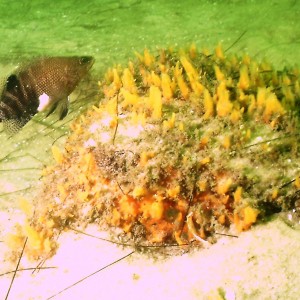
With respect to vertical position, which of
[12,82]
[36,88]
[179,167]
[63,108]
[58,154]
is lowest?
[179,167]

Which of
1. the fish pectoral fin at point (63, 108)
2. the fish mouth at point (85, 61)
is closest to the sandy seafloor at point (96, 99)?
the fish pectoral fin at point (63, 108)

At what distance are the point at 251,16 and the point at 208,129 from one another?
19.4ft

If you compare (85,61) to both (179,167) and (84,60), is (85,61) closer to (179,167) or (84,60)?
(84,60)

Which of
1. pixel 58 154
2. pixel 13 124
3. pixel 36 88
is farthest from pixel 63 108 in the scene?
pixel 58 154

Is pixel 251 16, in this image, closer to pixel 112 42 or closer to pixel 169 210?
pixel 112 42

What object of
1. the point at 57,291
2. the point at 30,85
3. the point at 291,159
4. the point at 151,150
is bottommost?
the point at 57,291

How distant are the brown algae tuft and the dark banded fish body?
855mm

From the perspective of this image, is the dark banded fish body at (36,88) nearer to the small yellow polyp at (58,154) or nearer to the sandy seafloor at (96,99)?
the small yellow polyp at (58,154)

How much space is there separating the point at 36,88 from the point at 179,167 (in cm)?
221

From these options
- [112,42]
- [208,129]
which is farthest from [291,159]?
[112,42]

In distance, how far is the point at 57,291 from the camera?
138 inches

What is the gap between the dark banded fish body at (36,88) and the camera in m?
4.36

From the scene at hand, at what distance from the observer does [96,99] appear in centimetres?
567

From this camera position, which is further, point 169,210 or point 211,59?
point 211,59
